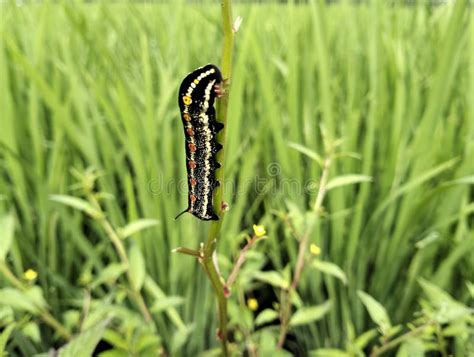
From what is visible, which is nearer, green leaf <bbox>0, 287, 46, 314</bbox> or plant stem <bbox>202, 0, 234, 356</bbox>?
plant stem <bbox>202, 0, 234, 356</bbox>

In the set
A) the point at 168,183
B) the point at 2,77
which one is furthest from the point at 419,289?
the point at 2,77

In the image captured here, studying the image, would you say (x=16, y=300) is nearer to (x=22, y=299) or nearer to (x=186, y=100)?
(x=22, y=299)

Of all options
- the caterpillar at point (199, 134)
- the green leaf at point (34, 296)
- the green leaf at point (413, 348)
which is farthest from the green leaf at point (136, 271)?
the green leaf at point (413, 348)

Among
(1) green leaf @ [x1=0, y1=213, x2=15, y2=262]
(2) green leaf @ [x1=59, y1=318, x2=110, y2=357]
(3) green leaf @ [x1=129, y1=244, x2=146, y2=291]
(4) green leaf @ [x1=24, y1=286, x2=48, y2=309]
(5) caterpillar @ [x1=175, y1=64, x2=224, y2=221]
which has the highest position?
(5) caterpillar @ [x1=175, y1=64, x2=224, y2=221]

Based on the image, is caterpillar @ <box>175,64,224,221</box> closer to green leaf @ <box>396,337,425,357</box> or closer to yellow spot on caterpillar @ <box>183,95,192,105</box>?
yellow spot on caterpillar @ <box>183,95,192,105</box>

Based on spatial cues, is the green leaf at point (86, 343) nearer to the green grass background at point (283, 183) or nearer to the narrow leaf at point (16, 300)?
the narrow leaf at point (16, 300)

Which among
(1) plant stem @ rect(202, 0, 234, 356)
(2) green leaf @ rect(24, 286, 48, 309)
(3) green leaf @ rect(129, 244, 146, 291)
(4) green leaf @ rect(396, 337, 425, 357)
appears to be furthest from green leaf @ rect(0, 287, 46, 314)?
(4) green leaf @ rect(396, 337, 425, 357)
